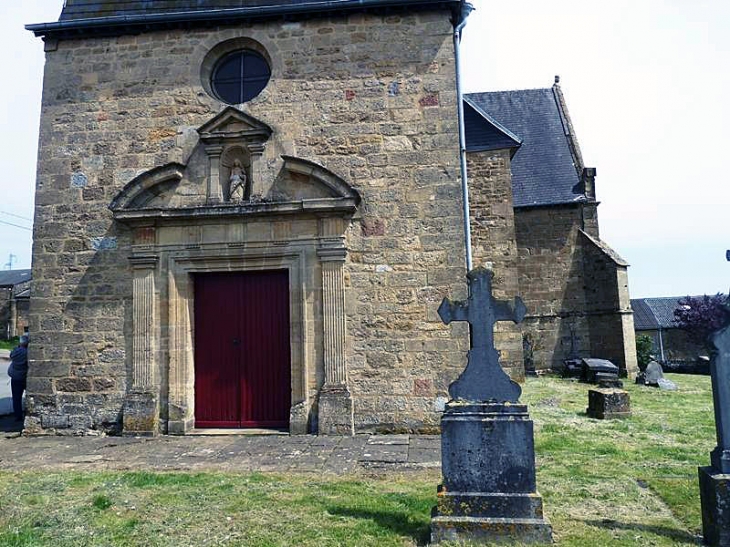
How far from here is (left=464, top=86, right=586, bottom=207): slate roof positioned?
1777 centimetres

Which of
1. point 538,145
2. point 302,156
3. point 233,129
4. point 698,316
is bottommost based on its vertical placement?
point 698,316

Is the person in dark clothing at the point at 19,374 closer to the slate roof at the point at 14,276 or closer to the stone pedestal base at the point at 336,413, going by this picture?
the stone pedestal base at the point at 336,413

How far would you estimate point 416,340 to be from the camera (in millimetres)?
7352

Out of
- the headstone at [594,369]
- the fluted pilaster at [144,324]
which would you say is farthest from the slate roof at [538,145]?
the fluted pilaster at [144,324]

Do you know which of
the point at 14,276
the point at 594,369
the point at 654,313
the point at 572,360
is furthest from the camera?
the point at 14,276

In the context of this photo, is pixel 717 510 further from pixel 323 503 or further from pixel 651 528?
pixel 323 503

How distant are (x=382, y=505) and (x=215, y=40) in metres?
6.92

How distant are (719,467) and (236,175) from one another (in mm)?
6504

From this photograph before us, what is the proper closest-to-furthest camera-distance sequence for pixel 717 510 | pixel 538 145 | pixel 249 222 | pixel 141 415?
1. pixel 717 510
2. pixel 141 415
3. pixel 249 222
4. pixel 538 145

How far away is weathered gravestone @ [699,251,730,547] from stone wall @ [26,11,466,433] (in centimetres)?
383

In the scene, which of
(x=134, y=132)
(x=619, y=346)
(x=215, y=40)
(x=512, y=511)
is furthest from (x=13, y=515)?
(x=619, y=346)

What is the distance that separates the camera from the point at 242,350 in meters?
7.87

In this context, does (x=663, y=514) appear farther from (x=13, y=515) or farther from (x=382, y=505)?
(x=13, y=515)

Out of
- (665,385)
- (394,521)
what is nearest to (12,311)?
(665,385)
